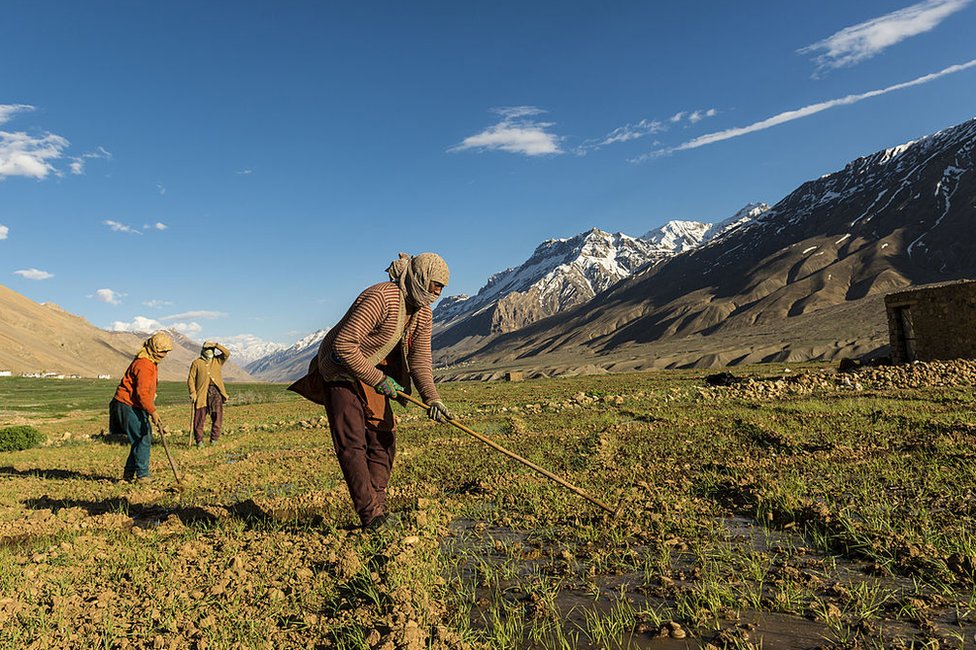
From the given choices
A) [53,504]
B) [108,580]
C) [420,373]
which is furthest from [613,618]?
[53,504]

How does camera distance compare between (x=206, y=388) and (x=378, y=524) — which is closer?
(x=378, y=524)

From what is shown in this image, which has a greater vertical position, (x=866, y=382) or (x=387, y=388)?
(x=387, y=388)

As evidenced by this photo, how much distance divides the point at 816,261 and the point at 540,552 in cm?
13363

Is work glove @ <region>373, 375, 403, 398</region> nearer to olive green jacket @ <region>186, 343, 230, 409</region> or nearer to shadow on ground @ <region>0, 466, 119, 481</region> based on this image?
shadow on ground @ <region>0, 466, 119, 481</region>

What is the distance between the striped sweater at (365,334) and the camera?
4773 mm

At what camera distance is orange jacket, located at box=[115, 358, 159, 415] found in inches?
337

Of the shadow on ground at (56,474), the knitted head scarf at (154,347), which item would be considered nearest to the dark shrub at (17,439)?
the shadow on ground at (56,474)

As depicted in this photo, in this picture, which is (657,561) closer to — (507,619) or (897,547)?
(507,619)

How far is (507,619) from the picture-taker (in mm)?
3211

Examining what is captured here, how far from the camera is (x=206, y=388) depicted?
12.7 meters

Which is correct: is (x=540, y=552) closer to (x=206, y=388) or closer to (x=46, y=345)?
(x=206, y=388)

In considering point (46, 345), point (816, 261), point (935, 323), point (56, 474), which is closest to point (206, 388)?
point (56, 474)

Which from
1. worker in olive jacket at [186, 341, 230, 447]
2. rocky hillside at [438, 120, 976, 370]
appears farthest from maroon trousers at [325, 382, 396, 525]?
rocky hillside at [438, 120, 976, 370]

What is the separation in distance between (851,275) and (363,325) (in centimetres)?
12307
